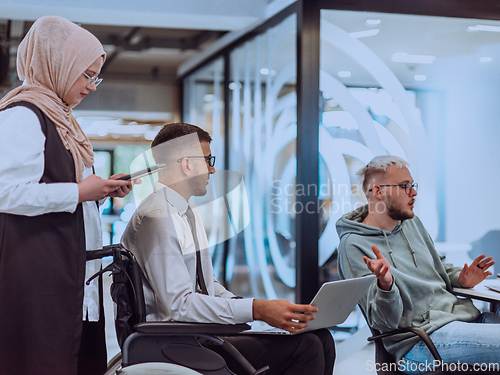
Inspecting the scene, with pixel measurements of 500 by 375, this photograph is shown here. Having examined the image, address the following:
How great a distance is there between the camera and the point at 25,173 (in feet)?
4.46

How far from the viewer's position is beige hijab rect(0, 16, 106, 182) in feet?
4.77

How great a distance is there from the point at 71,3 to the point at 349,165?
2078 millimetres

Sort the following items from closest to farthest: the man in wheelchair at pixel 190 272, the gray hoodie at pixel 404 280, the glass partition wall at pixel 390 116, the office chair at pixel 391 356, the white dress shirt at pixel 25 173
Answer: the white dress shirt at pixel 25 173, the man in wheelchair at pixel 190 272, the office chair at pixel 391 356, the gray hoodie at pixel 404 280, the glass partition wall at pixel 390 116

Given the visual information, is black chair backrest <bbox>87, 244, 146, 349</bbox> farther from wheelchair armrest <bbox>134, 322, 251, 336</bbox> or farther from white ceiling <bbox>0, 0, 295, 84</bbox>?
white ceiling <bbox>0, 0, 295, 84</bbox>

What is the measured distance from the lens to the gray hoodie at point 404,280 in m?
1.78

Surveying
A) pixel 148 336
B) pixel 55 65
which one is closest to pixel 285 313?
pixel 148 336

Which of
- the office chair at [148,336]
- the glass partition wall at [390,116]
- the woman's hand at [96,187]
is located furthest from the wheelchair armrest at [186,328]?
the glass partition wall at [390,116]

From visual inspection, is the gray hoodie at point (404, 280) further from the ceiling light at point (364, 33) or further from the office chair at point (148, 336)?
the ceiling light at point (364, 33)

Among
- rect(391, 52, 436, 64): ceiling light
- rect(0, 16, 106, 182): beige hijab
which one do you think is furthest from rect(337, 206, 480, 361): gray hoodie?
rect(391, 52, 436, 64): ceiling light

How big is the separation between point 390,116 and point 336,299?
1.73 meters

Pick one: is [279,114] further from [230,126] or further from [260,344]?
[260,344]

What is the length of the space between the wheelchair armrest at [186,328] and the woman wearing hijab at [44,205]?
26 centimetres

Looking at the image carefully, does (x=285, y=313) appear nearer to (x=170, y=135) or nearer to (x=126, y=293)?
(x=126, y=293)

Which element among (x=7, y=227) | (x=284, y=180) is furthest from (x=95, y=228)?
(x=284, y=180)
